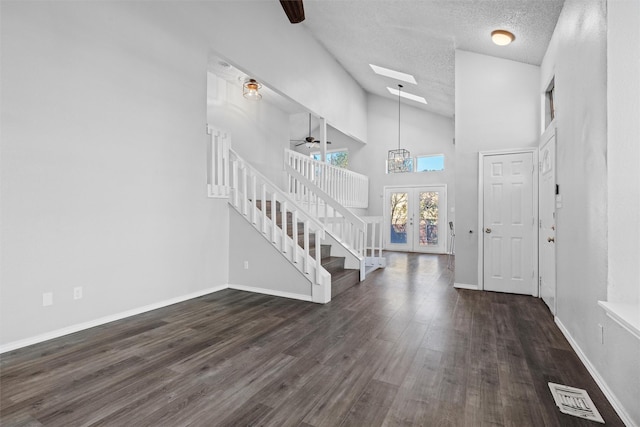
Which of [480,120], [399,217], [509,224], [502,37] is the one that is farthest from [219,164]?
[399,217]

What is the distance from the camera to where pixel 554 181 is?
3580mm

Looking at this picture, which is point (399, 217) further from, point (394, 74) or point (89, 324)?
point (89, 324)

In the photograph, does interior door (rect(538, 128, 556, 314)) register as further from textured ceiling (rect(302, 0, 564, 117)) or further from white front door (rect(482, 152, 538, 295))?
textured ceiling (rect(302, 0, 564, 117))

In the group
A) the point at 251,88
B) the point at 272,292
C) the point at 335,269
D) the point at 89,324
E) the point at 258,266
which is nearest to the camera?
the point at 89,324

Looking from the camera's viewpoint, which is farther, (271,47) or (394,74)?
(394,74)

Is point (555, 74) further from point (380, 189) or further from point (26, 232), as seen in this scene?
point (380, 189)

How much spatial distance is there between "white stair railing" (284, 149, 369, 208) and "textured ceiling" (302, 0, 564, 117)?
8.28ft

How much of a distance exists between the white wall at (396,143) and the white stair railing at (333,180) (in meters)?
0.47

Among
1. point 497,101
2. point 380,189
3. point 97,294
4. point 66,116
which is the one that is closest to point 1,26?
point 66,116

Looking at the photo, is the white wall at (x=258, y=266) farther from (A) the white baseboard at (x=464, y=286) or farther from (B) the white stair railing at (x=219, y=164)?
(A) the white baseboard at (x=464, y=286)

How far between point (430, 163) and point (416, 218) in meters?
1.68

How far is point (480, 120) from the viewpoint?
16.2ft

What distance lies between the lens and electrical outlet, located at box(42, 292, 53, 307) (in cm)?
285

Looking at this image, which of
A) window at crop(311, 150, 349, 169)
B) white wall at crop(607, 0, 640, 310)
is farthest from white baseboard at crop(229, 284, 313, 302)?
window at crop(311, 150, 349, 169)
